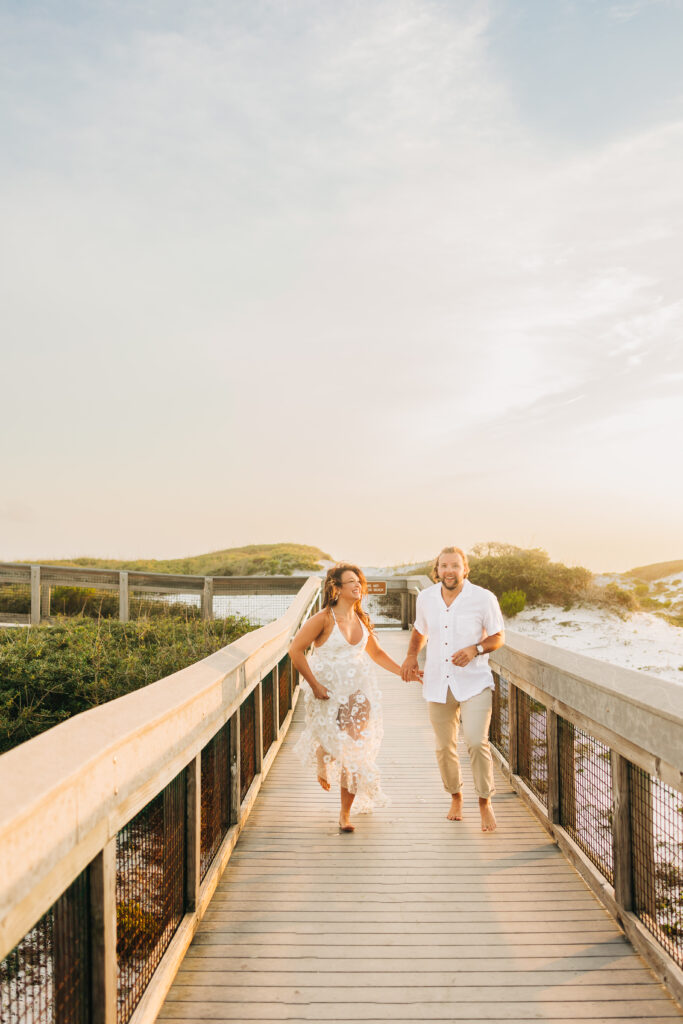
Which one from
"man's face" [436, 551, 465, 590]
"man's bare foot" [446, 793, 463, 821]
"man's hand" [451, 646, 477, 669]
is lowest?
"man's bare foot" [446, 793, 463, 821]

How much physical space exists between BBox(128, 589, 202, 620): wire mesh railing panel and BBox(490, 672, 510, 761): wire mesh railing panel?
49.7 feet

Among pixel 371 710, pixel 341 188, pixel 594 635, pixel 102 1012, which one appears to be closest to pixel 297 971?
pixel 102 1012

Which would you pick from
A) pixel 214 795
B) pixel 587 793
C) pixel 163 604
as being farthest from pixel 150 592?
pixel 587 793

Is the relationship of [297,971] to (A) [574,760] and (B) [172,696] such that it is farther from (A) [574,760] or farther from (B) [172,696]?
(A) [574,760]

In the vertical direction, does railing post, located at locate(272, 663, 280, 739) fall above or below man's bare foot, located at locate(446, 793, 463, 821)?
above

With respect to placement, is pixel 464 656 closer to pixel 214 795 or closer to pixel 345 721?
pixel 345 721

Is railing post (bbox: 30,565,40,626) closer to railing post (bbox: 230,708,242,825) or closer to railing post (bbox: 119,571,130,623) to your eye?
railing post (bbox: 119,571,130,623)

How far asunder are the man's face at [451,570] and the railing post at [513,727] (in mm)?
1101

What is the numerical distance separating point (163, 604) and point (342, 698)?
17.4 meters

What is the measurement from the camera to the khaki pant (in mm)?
4246

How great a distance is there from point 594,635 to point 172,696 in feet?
69.2

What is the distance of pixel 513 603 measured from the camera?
23.3m

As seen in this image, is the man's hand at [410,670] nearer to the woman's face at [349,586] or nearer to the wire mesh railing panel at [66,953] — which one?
the woman's face at [349,586]

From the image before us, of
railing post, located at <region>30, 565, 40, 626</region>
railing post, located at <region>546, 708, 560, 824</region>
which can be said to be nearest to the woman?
railing post, located at <region>546, 708, 560, 824</region>
